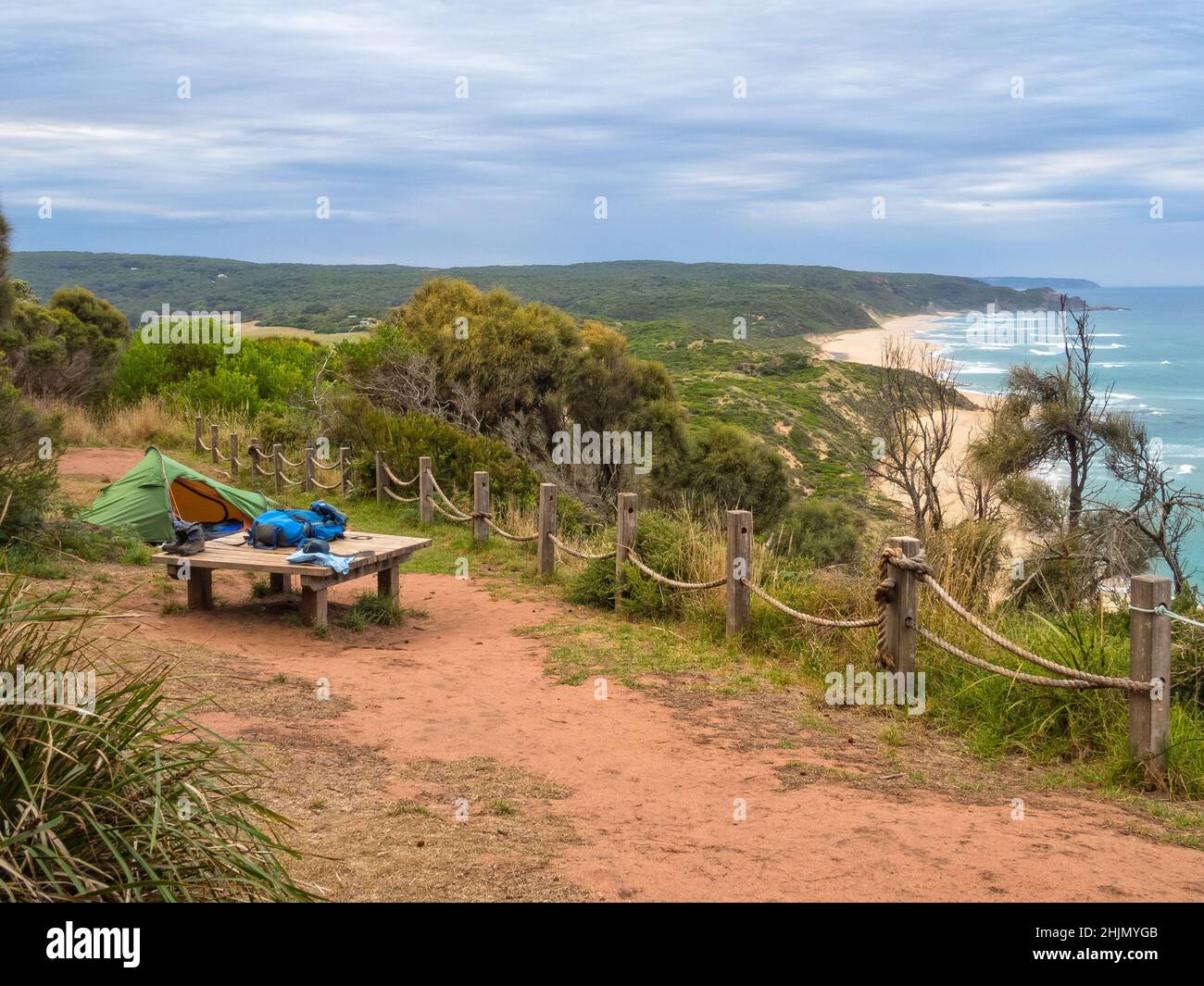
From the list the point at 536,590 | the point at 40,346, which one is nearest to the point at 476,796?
the point at 536,590

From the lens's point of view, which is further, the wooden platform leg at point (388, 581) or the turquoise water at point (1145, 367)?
the turquoise water at point (1145, 367)

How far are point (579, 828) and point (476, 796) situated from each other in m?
0.69

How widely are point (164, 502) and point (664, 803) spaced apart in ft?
30.3

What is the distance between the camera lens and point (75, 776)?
10.8ft

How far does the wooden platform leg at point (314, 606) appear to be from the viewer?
9.19 m

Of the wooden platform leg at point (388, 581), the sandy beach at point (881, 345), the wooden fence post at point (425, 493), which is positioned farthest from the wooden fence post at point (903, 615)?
the sandy beach at point (881, 345)

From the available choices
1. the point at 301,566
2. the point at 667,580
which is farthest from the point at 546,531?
the point at 301,566

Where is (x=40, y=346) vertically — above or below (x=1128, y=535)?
above

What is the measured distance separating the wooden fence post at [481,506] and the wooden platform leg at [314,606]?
4.86m

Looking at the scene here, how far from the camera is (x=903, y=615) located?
7.22 meters

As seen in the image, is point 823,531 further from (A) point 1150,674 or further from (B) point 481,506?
(A) point 1150,674

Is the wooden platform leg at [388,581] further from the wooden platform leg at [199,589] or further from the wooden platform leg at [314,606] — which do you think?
the wooden platform leg at [199,589]
